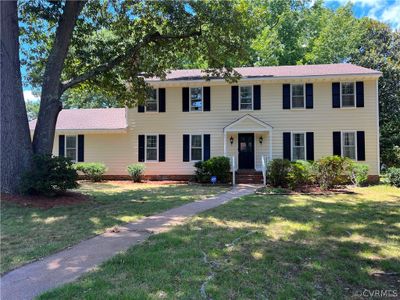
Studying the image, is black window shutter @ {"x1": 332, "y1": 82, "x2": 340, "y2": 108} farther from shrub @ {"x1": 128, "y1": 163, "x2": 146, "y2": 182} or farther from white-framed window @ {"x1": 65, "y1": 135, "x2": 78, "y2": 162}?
white-framed window @ {"x1": 65, "y1": 135, "x2": 78, "y2": 162}

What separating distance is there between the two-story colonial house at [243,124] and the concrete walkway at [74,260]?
10778 millimetres

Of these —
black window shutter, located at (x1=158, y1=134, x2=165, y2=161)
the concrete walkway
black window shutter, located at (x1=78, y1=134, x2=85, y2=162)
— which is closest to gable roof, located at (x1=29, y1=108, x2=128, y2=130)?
black window shutter, located at (x1=78, y1=134, x2=85, y2=162)

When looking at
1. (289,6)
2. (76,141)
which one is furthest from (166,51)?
(289,6)

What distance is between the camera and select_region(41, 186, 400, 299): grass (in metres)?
3.68

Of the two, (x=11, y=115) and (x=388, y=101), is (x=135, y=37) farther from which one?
(x=388, y=101)

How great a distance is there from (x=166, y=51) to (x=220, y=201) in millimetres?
7194

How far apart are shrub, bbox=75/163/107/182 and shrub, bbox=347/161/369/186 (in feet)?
41.4

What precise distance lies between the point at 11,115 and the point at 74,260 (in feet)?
21.8

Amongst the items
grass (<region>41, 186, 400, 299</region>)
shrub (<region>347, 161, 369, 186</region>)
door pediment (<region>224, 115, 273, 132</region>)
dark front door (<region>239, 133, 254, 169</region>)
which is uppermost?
door pediment (<region>224, 115, 273, 132</region>)

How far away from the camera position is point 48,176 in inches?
373

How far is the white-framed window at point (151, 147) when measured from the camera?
18.5 meters

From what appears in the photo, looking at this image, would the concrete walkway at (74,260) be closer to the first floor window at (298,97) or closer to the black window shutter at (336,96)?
the first floor window at (298,97)

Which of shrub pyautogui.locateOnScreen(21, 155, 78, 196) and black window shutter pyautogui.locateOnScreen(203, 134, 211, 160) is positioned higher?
black window shutter pyautogui.locateOnScreen(203, 134, 211, 160)

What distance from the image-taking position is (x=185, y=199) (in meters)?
10.8
